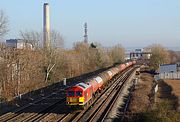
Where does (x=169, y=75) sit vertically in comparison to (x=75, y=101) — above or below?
below

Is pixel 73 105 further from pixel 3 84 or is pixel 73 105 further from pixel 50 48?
pixel 50 48

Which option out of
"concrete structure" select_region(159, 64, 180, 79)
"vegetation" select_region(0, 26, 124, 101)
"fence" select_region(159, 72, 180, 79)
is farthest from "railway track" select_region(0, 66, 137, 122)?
"concrete structure" select_region(159, 64, 180, 79)

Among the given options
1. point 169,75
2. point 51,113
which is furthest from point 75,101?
point 169,75

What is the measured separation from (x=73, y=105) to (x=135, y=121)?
21.6 ft

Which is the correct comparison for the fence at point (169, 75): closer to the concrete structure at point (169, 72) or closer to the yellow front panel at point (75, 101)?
the concrete structure at point (169, 72)

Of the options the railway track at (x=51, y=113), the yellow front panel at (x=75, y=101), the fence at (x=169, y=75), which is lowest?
the fence at (x=169, y=75)

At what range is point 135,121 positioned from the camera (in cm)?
2786

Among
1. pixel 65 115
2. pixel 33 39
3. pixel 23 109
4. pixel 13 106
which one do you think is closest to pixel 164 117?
pixel 65 115

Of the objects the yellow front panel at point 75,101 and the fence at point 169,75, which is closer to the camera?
the yellow front panel at point 75,101

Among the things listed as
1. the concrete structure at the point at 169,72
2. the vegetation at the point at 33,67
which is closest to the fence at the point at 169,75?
the concrete structure at the point at 169,72

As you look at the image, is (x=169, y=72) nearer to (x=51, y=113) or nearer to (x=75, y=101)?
(x=75, y=101)

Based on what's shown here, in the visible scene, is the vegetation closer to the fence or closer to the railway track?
the railway track

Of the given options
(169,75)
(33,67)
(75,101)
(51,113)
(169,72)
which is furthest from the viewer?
(169,72)

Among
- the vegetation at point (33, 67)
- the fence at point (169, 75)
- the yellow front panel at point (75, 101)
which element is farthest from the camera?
the fence at point (169, 75)
